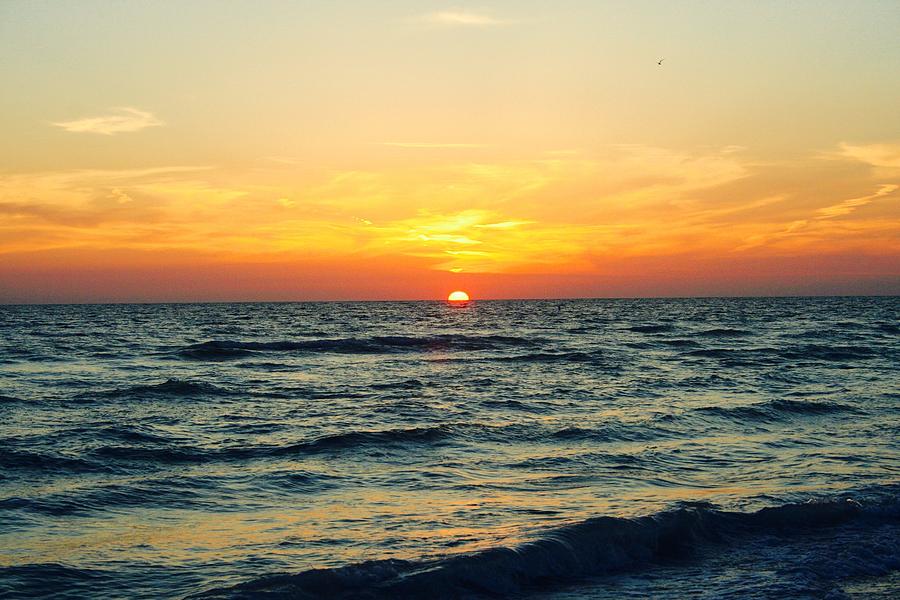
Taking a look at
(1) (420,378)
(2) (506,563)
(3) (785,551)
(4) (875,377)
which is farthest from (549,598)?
(4) (875,377)

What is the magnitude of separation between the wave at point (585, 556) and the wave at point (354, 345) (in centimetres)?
3337

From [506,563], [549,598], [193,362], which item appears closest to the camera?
[549,598]

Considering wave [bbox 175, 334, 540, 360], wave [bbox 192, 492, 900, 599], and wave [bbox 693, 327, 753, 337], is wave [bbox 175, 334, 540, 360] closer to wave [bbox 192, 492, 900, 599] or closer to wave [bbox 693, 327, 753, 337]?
wave [bbox 693, 327, 753, 337]

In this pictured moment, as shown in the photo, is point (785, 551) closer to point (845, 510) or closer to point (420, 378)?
point (845, 510)

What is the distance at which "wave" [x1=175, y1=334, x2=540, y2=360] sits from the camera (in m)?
43.0

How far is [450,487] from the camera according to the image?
12.3 metres

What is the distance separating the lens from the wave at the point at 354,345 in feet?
141

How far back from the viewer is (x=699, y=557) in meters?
9.15

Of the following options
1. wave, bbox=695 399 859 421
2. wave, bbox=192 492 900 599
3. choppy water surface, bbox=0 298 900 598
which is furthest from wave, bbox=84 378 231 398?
wave, bbox=192 492 900 599

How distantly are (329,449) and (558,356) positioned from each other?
83.6 feet

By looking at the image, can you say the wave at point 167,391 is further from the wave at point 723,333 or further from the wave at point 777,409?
the wave at point 723,333

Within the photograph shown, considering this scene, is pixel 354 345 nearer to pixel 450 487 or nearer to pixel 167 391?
pixel 167 391

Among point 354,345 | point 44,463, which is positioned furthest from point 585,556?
point 354,345

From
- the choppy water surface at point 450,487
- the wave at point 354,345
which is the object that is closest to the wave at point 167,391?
the choppy water surface at point 450,487
